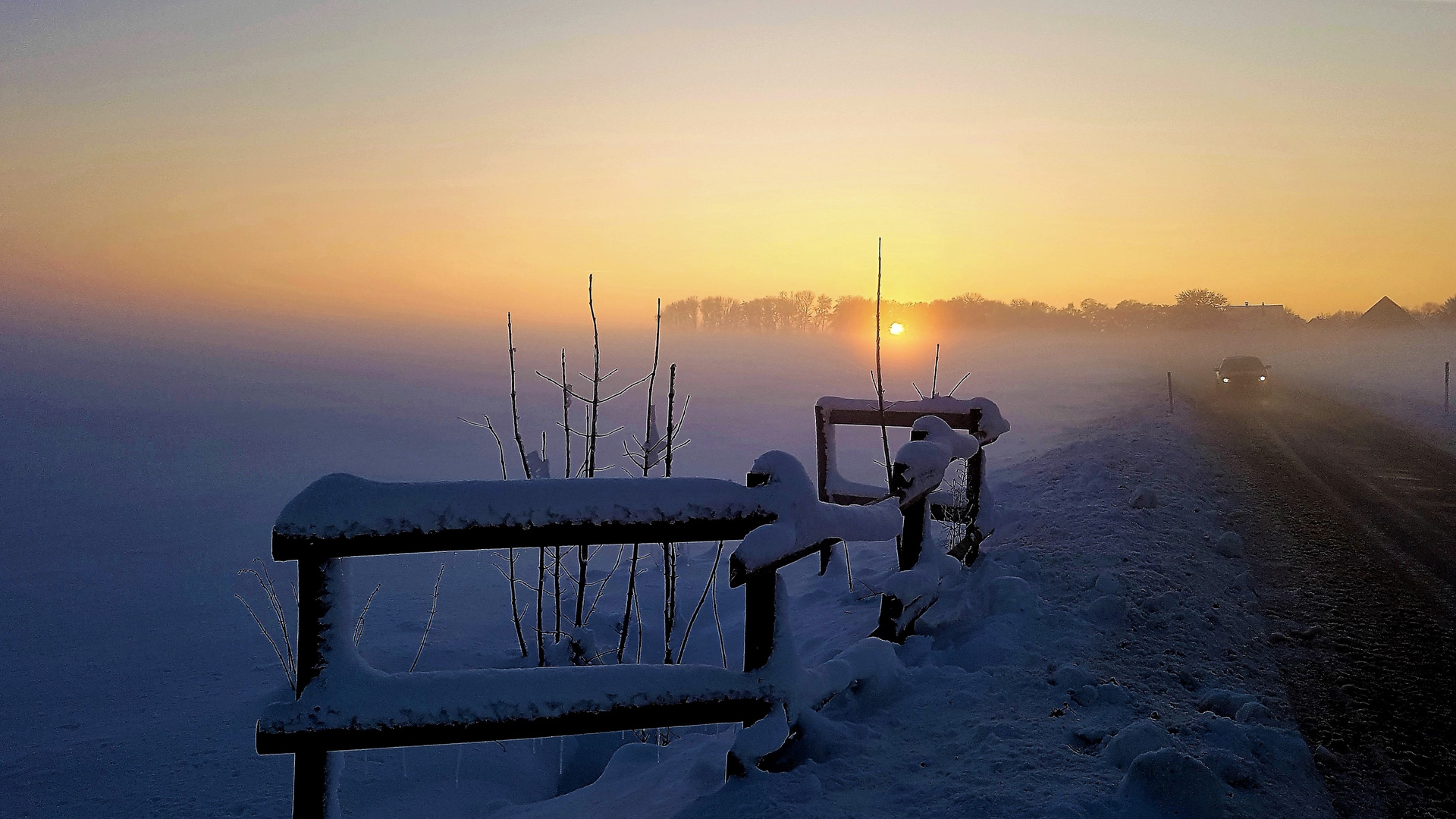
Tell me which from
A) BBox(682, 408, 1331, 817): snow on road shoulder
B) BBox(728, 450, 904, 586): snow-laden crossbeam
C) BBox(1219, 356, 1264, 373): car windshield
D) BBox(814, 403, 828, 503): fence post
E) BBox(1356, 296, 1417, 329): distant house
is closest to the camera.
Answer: BBox(728, 450, 904, 586): snow-laden crossbeam

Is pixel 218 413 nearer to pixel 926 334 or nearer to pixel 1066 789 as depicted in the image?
pixel 1066 789

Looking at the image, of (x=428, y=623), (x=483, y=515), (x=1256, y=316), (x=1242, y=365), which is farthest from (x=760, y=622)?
(x=1256, y=316)

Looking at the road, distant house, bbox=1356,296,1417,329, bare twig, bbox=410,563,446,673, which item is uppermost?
distant house, bbox=1356,296,1417,329

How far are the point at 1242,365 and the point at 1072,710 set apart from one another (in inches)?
1143

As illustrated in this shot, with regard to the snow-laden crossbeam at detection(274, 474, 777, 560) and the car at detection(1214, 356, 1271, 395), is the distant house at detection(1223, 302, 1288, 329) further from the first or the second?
the snow-laden crossbeam at detection(274, 474, 777, 560)

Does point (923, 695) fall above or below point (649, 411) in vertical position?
below

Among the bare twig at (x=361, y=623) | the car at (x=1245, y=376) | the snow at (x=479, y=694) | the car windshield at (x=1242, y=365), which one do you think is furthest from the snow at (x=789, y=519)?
the car windshield at (x=1242, y=365)

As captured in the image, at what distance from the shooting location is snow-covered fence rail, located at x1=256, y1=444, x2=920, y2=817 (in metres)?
2.25

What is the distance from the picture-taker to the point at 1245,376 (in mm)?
26141

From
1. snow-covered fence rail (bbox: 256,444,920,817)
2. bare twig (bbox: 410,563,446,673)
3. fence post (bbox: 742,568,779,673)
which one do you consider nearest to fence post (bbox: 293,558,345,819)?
snow-covered fence rail (bbox: 256,444,920,817)

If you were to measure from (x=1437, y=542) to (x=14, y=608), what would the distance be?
54.0ft

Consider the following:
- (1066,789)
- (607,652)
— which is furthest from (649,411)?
(1066,789)

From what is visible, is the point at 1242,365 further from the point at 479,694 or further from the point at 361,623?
the point at 479,694

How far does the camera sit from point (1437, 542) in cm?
717
